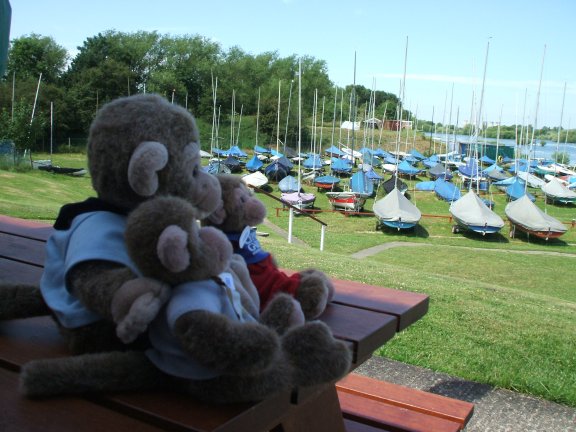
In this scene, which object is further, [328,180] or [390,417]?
[328,180]

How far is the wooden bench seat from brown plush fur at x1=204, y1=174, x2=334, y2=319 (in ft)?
3.17

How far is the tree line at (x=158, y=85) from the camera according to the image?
46.7m

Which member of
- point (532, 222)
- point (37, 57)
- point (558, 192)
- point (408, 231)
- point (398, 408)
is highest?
point (37, 57)

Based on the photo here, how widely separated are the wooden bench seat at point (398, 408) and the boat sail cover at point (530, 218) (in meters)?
26.0

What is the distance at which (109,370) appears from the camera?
138 centimetres

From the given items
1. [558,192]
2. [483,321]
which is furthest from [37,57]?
[483,321]

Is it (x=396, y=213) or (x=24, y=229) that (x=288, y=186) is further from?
(x=24, y=229)

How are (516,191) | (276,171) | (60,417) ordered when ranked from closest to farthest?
(60,417) < (516,191) < (276,171)

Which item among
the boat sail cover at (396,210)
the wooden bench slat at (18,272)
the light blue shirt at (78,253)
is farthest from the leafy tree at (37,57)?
the light blue shirt at (78,253)

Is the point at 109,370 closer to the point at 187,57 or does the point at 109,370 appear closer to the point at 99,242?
the point at 99,242

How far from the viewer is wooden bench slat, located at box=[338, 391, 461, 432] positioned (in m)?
2.62

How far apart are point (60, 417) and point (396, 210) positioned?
26154 millimetres

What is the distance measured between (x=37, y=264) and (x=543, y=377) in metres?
3.36

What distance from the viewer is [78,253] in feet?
4.62
